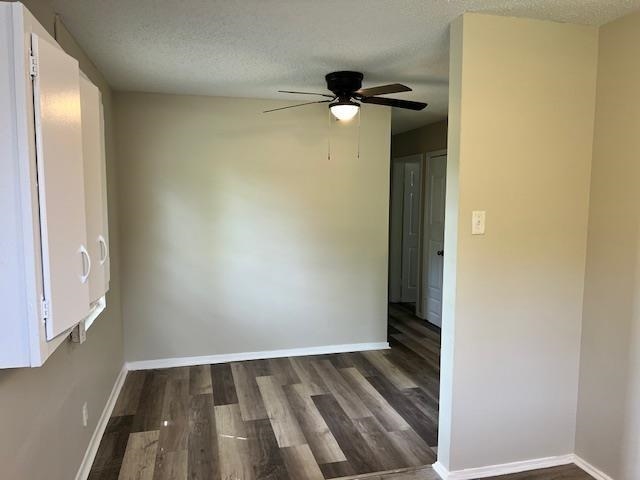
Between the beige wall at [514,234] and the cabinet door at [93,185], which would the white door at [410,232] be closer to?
the beige wall at [514,234]

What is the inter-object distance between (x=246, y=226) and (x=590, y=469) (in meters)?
3.02

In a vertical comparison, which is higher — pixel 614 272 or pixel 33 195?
pixel 33 195

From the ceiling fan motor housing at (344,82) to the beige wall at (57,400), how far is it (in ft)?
5.19

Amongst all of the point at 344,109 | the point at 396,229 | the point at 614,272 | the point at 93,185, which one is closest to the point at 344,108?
the point at 344,109

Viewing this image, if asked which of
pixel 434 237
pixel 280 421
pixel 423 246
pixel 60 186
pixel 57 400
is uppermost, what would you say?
pixel 60 186

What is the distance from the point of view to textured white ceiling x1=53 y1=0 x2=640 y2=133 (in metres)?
2.06

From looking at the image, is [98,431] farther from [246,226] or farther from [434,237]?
[434,237]

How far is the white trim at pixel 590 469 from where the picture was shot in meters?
2.34

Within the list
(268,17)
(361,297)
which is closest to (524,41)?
(268,17)

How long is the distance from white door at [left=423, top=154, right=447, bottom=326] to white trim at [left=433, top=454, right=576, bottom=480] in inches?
107

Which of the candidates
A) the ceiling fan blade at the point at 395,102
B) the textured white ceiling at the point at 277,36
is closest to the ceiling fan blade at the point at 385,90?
the ceiling fan blade at the point at 395,102

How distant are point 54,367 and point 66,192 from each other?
0.95 m

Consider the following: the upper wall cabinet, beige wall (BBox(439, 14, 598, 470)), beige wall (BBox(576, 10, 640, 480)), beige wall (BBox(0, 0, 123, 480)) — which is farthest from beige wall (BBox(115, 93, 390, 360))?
the upper wall cabinet

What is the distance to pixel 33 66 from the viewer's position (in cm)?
125
